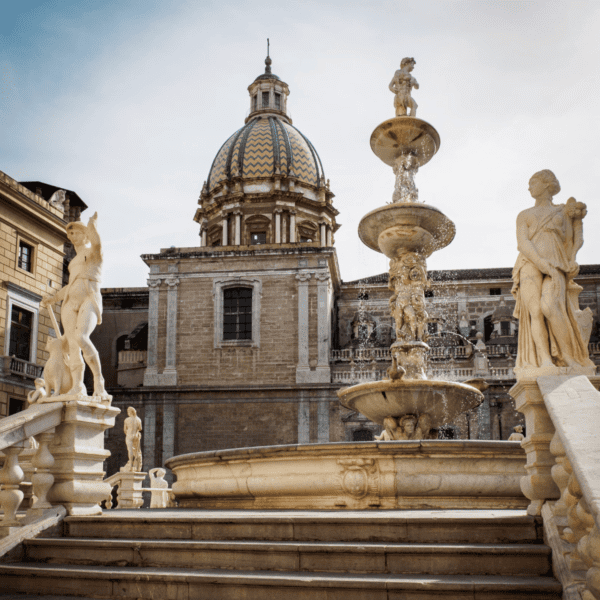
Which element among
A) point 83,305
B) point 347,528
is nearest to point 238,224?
point 83,305

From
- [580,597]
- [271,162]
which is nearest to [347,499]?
[580,597]

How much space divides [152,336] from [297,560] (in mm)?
28626

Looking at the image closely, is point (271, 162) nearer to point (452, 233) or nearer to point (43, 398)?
point (452, 233)

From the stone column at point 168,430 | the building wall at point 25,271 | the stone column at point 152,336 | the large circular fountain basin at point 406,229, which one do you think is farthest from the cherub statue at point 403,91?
the stone column at point 152,336

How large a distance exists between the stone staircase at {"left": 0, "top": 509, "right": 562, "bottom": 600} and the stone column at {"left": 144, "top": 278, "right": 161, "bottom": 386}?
26743 millimetres

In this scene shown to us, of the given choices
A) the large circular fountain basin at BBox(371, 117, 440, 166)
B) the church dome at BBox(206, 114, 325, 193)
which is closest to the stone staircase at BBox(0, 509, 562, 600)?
the large circular fountain basin at BBox(371, 117, 440, 166)

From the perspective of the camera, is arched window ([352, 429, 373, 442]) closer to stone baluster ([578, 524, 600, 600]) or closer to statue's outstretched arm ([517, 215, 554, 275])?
statue's outstretched arm ([517, 215, 554, 275])

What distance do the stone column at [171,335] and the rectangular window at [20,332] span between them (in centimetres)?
675

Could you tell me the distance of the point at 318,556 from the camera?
487 centimetres

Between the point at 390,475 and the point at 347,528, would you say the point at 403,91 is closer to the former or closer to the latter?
the point at 390,475

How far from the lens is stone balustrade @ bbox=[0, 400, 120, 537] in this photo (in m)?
5.93

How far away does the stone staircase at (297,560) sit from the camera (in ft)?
14.6

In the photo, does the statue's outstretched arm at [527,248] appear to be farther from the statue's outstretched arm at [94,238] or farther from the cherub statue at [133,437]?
the cherub statue at [133,437]

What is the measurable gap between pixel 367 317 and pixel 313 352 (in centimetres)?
537
